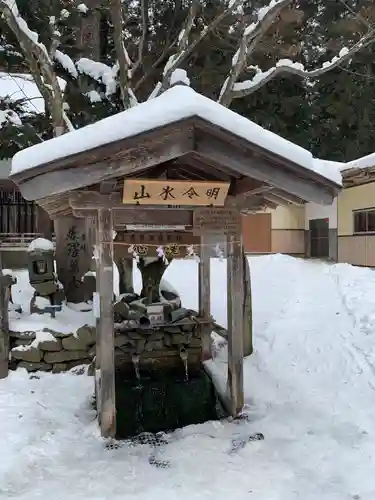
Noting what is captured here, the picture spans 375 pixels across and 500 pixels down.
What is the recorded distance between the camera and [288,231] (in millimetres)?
20875

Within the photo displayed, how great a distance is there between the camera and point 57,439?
5.05 m

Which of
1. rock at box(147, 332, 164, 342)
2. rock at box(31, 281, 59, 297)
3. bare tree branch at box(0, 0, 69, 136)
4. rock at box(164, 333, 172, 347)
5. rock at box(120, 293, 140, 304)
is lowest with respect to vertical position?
rock at box(164, 333, 172, 347)

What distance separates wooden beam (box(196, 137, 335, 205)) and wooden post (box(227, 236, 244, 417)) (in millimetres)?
1067

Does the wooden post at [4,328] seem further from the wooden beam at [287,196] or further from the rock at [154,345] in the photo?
the wooden beam at [287,196]

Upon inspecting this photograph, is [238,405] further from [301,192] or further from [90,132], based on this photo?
[90,132]

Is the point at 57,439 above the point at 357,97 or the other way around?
the other way around

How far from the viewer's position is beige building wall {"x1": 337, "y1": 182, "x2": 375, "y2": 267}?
15.8 meters

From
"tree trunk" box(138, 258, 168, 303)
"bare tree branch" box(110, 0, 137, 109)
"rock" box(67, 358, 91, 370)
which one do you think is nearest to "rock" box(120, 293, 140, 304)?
"tree trunk" box(138, 258, 168, 303)

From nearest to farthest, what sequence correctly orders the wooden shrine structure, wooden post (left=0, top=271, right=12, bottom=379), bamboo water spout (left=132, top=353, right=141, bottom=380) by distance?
the wooden shrine structure < wooden post (left=0, top=271, right=12, bottom=379) < bamboo water spout (left=132, top=353, right=141, bottom=380)

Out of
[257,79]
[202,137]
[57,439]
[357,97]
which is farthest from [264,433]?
[357,97]

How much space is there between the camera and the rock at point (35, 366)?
6.92 metres

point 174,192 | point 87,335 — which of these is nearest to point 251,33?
point 174,192

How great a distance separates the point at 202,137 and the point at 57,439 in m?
3.59

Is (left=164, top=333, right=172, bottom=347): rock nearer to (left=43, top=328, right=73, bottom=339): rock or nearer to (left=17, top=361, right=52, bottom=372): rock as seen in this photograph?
(left=43, top=328, right=73, bottom=339): rock
